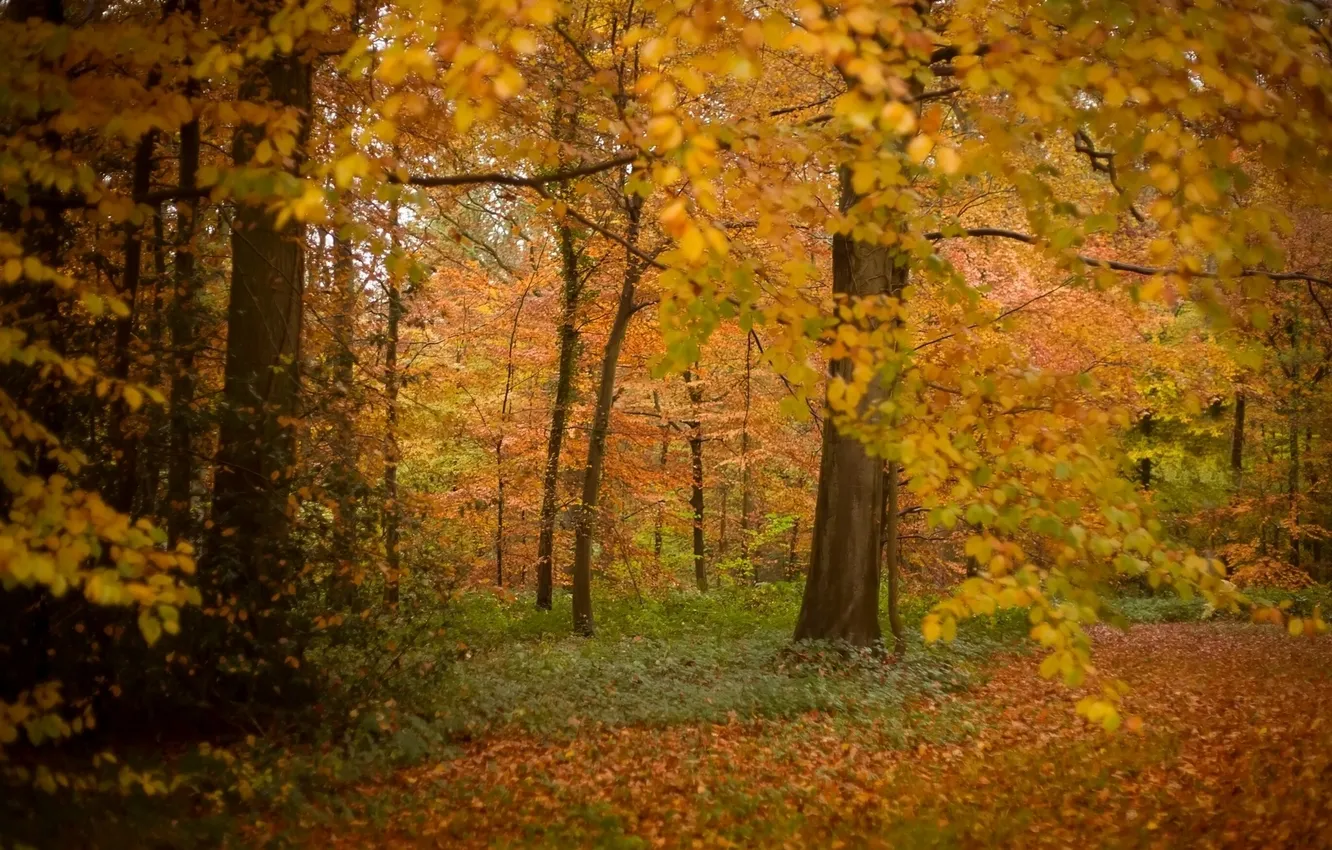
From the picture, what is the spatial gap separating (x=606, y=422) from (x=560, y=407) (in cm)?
122

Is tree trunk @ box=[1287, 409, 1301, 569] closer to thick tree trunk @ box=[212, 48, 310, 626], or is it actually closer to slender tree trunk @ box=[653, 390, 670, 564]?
slender tree trunk @ box=[653, 390, 670, 564]

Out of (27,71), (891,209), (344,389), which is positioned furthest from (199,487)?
(891,209)

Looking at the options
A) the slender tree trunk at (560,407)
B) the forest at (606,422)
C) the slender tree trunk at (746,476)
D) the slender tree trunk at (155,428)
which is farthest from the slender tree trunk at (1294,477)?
the slender tree trunk at (155,428)

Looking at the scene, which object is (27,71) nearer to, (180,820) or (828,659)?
(180,820)

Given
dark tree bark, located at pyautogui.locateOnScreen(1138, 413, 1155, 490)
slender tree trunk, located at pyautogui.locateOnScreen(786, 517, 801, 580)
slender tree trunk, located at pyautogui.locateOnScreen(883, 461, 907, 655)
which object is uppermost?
dark tree bark, located at pyautogui.locateOnScreen(1138, 413, 1155, 490)

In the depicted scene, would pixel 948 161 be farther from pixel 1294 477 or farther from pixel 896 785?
pixel 1294 477

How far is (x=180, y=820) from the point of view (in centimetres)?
493

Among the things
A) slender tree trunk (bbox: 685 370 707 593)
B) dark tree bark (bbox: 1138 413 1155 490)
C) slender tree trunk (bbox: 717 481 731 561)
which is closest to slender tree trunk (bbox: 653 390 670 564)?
slender tree trunk (bbox: 685 370 707 593)

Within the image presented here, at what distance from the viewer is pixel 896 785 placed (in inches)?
243

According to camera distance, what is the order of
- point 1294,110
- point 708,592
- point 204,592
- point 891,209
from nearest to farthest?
point 1294,110 < point 891,209 < point 204,592 < point 708,592

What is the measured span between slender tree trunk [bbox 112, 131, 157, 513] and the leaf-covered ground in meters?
2.49

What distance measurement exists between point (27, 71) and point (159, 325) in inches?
116

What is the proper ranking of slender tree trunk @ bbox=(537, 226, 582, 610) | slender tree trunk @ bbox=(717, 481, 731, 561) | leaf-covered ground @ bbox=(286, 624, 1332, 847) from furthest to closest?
1. slender tree trunk @ bbox=(717, 481, 731, 561)
2. slender tree trunk @ bbox=(537, 226, 582, 610)
3. leaf-covered ground @ bbox=(286, 624, 1332, 847)

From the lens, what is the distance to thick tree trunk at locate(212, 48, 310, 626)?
603 centimetres
